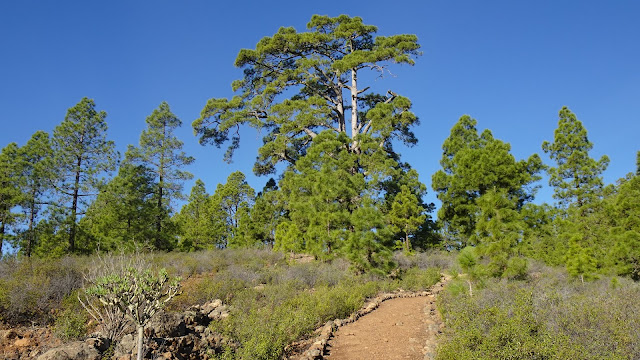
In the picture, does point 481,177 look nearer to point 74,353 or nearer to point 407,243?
point 74,353

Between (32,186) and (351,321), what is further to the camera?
(32,186)

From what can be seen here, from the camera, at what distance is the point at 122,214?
61.4 feet

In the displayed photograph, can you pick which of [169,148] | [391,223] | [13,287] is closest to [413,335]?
[13,287]

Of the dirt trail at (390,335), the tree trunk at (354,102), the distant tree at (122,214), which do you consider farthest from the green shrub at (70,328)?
the tree trunk at (354,102)

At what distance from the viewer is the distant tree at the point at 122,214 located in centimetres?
1850

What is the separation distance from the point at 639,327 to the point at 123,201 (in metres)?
19.9

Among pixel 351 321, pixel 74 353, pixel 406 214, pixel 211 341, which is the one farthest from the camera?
pixel 406 214

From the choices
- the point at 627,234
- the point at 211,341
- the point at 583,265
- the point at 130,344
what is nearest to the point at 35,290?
the point at 130,344

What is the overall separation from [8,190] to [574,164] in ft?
105

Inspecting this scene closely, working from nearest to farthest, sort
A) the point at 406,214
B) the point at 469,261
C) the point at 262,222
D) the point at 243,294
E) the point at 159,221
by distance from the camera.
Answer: the point at 243,294
the point at 469,261
the point at 159,221
the point at 406,214
the point at 262,222

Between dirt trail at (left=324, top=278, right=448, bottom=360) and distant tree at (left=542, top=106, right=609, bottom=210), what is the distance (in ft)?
61.6

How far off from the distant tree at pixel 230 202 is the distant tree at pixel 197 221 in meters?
0.66

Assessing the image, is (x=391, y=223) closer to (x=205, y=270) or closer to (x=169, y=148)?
(x=205, y=270)

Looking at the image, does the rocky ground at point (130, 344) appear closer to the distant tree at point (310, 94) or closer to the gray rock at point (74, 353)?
the gray rock at point (74, 353)
